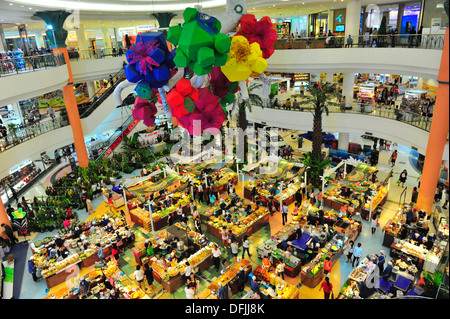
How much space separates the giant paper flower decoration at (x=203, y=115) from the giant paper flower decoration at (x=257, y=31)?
1474 millimetres

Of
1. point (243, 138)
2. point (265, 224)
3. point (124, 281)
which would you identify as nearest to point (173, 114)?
point (124, 281)

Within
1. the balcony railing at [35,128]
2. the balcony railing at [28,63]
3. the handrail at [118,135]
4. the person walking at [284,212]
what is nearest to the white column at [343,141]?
the person walking at [284,212]

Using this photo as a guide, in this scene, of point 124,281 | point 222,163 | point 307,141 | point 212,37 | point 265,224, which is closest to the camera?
point 212,37

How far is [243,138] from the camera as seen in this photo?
22438 millimetres

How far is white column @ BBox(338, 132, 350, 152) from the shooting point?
955 inches

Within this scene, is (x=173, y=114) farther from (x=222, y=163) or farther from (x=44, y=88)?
(x=222, y=163)

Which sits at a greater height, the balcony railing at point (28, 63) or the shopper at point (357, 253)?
the balcony railing at point (28, 63)

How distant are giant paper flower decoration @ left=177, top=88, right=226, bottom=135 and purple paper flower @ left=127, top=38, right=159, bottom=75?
1018 mm

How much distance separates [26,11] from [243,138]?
579 inches

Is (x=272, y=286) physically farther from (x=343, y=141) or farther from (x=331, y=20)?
(x=331, y=20)

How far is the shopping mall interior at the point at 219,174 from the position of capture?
694cm

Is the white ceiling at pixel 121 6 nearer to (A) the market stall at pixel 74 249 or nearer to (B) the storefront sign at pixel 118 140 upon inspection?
(B) the storefront sign at pixel 118 140

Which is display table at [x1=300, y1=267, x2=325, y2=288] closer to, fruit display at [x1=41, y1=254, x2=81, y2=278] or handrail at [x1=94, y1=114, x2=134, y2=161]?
fruit display at [x1=41, y1=254, x2=81, y2=278]

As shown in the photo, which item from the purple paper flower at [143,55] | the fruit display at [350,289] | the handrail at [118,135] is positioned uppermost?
the purple paper flower at [143,55]
